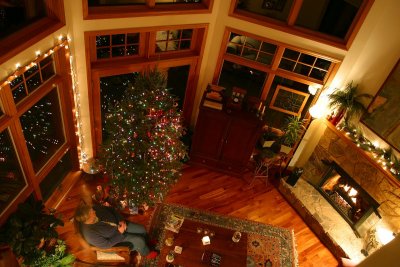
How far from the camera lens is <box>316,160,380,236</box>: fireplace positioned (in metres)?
5.30

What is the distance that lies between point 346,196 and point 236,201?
191cm

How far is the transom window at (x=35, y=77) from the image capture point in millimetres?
3875

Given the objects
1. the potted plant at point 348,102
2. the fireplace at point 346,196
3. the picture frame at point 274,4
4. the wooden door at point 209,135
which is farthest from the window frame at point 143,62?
the fireplace at point 346,196

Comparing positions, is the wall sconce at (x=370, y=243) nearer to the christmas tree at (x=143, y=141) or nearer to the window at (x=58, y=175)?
the christmas tree at (x=143, y=141)

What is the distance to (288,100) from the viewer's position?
584cm

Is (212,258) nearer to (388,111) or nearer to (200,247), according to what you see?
(200,247)

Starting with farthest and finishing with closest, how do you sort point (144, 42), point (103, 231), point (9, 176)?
point (144, 42) → point (9, 176) → point (103, 231)

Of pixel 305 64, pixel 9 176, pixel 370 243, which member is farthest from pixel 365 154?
pixel 9 176

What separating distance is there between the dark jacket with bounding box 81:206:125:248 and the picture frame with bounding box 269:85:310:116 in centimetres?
333

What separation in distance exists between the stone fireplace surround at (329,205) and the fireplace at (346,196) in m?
0.08

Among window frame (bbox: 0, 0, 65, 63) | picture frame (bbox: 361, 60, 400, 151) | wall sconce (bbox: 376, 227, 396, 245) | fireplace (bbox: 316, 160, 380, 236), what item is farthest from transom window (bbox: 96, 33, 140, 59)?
wall sconce (bbox: 376, 227, 396, 245)

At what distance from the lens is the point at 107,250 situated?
14.0 ft

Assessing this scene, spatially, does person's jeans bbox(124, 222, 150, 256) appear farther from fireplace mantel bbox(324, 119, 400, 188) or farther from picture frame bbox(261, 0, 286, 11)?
picture frame bbox(261, 0, 286, 11)

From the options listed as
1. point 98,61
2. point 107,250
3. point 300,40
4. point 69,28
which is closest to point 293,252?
point 107,250
